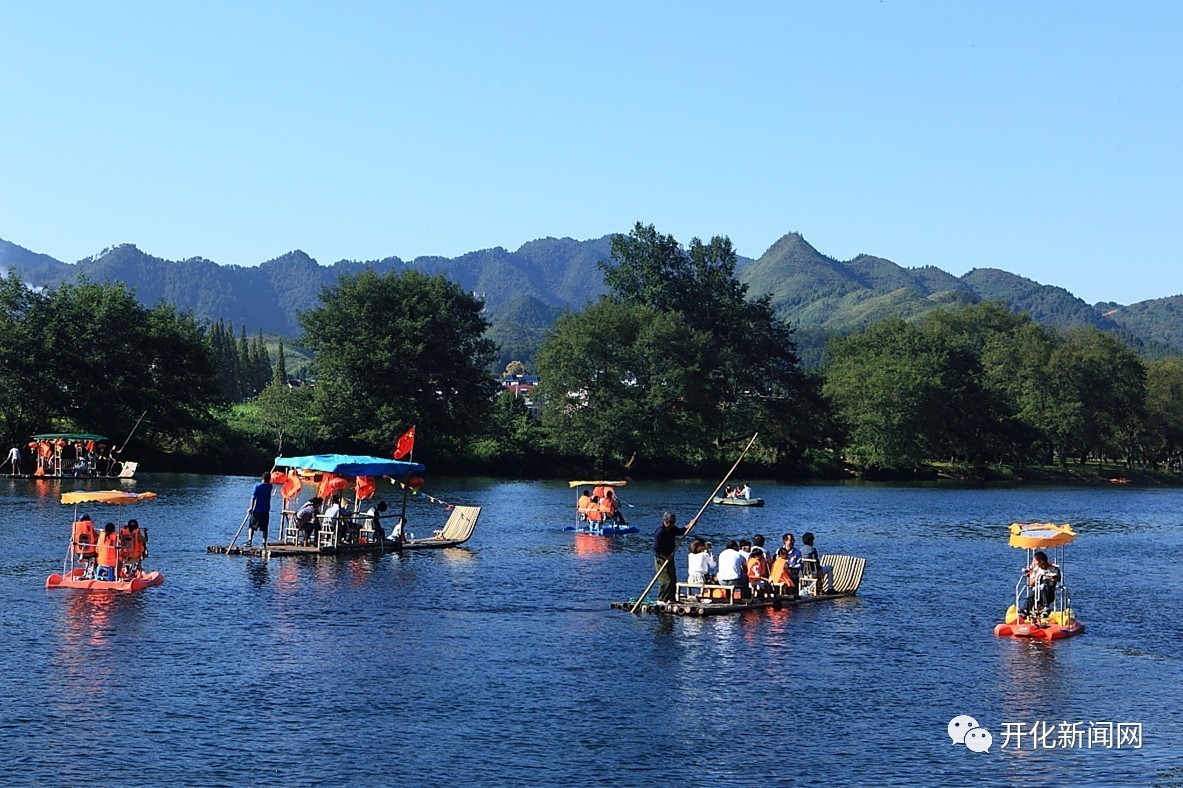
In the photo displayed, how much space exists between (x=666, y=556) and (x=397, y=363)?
84.3 metres

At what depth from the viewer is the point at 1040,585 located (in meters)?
37.0

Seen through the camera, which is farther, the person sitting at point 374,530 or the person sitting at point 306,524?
the person sitting at point 374,530

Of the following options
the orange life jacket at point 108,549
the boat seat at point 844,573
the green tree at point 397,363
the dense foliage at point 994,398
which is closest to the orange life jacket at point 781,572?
the boat seat at point 844,573

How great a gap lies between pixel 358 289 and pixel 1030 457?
9220 centimetres

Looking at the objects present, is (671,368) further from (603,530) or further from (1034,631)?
(1034,631)

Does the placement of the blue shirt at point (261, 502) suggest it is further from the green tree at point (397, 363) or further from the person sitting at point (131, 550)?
the green tree at point (397, 363)

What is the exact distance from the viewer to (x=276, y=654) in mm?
31000

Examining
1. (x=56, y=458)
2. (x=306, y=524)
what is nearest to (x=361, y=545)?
(x=306, y=524)

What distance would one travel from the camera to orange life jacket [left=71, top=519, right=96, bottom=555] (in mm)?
39812

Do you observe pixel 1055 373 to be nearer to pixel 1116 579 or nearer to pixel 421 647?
pixel 1116 579

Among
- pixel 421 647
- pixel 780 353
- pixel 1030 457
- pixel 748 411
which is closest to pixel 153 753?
pixel 421 647

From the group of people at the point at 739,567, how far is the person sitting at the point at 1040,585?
7.07m

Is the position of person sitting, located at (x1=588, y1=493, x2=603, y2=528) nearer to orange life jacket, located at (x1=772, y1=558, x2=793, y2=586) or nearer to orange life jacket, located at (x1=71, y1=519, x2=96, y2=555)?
orange life jacket, located at (x1=772, y1=558, x2=793, y2=586)

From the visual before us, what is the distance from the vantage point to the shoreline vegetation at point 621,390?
10588 centimetres
